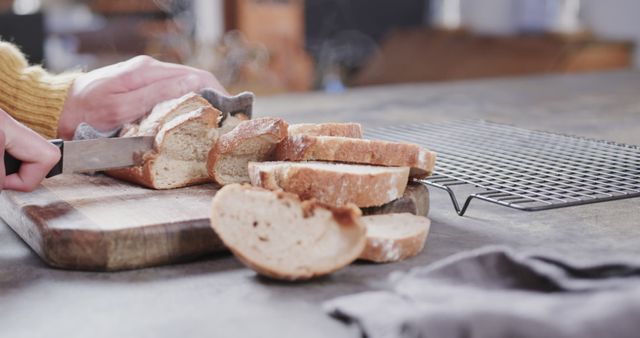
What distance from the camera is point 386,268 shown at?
0.95m

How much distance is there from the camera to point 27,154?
1.12m

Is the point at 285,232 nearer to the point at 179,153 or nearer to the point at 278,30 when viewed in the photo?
the point at 179,153

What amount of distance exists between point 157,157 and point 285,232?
39cm

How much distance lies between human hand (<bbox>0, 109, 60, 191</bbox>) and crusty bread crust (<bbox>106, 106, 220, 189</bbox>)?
135 mm

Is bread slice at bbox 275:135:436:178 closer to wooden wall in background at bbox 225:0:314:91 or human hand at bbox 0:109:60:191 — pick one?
human hand at bbox 0:109:60:191

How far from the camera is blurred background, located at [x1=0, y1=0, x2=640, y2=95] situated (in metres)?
5.49

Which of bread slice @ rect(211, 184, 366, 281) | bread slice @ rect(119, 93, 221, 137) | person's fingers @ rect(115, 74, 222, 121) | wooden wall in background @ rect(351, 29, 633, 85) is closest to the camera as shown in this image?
bread slice @ rect(211, 184, 366, 281)

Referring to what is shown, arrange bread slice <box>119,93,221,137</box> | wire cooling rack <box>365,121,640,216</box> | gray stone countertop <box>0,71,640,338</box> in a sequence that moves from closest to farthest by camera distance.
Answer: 1. gray stone countertop <box>0,71,640,338</box>
2. wire cooling rack <box>365,121,640,216</box>
3. bread slice <box>119,93,221,137</box>

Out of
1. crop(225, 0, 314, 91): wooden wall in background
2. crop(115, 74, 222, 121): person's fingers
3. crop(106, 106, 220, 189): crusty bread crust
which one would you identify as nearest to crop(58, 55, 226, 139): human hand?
crop(115, 74, 222, 121): person's fingers

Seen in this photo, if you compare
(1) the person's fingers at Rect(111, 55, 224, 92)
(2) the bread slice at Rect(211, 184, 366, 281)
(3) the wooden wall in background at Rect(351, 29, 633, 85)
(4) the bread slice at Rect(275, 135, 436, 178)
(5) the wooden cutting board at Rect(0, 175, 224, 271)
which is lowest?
(3) the wooden wall in background at Rect(351, 29, 633, 85)

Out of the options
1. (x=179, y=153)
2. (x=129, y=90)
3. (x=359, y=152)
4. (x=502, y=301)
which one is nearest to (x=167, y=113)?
(x=179, y=153)

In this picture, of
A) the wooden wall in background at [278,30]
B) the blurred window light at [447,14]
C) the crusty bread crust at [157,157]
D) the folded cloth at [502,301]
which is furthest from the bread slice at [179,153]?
the blurred window light at [447,14]

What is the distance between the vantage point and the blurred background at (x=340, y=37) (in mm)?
5492

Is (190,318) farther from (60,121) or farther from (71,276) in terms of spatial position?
(60,121)
